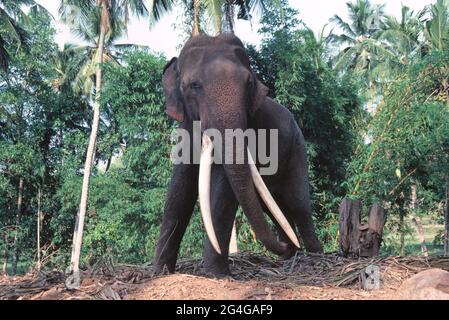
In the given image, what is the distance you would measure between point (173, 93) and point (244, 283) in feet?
6.15

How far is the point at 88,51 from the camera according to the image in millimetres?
24719

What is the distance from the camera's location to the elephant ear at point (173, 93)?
196 inches

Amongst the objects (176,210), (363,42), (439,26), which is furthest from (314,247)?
(363,42)

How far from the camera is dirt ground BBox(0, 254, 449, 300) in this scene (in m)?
3.89

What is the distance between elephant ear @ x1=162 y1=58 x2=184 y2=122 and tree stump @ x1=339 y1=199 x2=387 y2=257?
203cm

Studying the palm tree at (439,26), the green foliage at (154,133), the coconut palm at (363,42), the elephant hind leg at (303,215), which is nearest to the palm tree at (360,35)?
the coconut palm at (363,42)

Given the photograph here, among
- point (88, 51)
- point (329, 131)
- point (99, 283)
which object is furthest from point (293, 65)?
point (88, 51)

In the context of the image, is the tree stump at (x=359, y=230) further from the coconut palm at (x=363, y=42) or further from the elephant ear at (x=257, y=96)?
the coconut palm at (x=363, y=42)

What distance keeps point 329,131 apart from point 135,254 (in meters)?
6.50

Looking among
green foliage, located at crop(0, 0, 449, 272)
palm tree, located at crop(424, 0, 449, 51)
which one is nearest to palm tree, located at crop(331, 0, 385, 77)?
green foliage, located at crop(0, 0, 449, 272)

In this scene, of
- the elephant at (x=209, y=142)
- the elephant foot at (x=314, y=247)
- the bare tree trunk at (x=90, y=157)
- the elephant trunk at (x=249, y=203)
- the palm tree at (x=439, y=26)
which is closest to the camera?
the elephant trunk at (x=249, y=203)

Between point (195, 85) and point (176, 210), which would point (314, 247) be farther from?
point (195, 85)

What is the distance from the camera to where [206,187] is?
4422 millimetres
